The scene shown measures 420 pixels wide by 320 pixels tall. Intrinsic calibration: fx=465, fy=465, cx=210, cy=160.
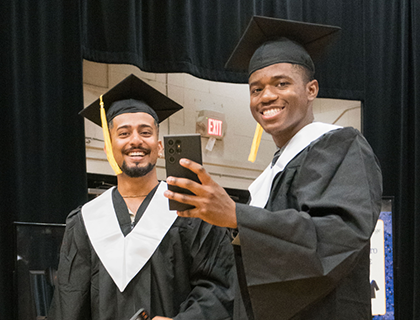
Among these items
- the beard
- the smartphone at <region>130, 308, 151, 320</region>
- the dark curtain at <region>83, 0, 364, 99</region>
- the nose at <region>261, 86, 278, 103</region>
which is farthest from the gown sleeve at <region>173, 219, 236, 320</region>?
the dark curtain at <region>83, 0, 364, 99</region>

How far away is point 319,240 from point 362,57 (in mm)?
3555

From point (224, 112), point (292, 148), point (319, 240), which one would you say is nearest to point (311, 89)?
point (292, 148)

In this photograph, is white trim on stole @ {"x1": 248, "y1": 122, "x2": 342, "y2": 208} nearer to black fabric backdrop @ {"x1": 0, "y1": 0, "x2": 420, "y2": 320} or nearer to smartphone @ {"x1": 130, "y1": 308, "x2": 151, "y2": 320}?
smartphone @ {"x1": 130, "y1": 308, "x2": 151, "y2": 320}

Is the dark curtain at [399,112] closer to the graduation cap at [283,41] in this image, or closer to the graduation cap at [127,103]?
the graduation cap at [127,103]

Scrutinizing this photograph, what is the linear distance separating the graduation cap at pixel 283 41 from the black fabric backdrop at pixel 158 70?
159 centimetres

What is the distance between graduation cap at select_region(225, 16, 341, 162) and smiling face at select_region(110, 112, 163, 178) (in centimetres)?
63

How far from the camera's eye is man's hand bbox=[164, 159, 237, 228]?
1.33 metres

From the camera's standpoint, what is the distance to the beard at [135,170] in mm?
2346

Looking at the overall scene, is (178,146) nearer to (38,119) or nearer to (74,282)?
(74,282)

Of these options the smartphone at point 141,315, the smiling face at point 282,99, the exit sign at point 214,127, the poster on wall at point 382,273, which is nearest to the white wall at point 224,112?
the exit sign at point 214,127

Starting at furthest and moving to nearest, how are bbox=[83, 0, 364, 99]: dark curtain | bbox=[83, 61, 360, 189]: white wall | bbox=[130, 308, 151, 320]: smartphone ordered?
bbox=[83, 61, 360, 189]: white wall
bbox=[83, 0, 364, 99]: dark curtain
bbox=[130, 308, 151, 320]: smartphone

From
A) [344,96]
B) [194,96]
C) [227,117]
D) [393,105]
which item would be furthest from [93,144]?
[393,105]

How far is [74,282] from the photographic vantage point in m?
2.21

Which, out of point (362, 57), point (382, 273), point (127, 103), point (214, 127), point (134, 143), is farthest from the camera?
point (214, 127)
